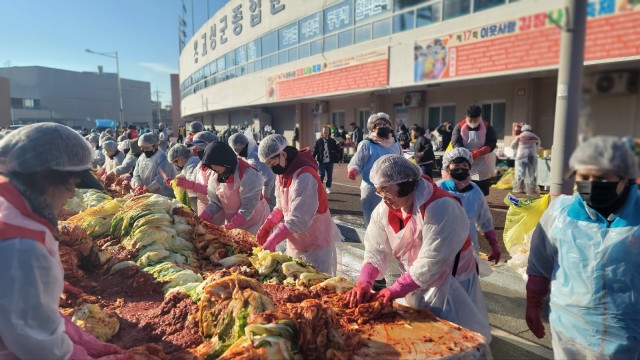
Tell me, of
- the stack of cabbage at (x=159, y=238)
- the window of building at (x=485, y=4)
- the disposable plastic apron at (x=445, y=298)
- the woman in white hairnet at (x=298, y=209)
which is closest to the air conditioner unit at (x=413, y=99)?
the window of building at (x=485, y=4)

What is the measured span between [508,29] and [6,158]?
11.6 m

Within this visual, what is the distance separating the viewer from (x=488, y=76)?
11281mm

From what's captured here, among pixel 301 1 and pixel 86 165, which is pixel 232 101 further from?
pixel 86 165

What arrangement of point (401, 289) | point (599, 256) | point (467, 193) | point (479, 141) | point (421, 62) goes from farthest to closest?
point (421, 62)
point (479, 141)
point (467, 193)
point (401, 289)
point (599, 256)

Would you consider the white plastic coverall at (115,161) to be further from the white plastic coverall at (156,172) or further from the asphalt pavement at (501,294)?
the asphalt pavement at (501,294)

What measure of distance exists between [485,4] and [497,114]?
11.2ft

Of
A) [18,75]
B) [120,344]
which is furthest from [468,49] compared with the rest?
[18,75]

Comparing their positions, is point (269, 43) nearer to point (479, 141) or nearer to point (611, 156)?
point (479, 141)

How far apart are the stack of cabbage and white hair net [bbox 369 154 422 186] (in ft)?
4.32

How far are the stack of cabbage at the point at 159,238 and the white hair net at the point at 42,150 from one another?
1256mm

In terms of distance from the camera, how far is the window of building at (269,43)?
21203 mm

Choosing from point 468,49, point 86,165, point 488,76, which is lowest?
point 86,165

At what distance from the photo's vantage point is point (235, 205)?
14.6 feet

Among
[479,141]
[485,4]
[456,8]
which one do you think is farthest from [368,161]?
[456,8]
